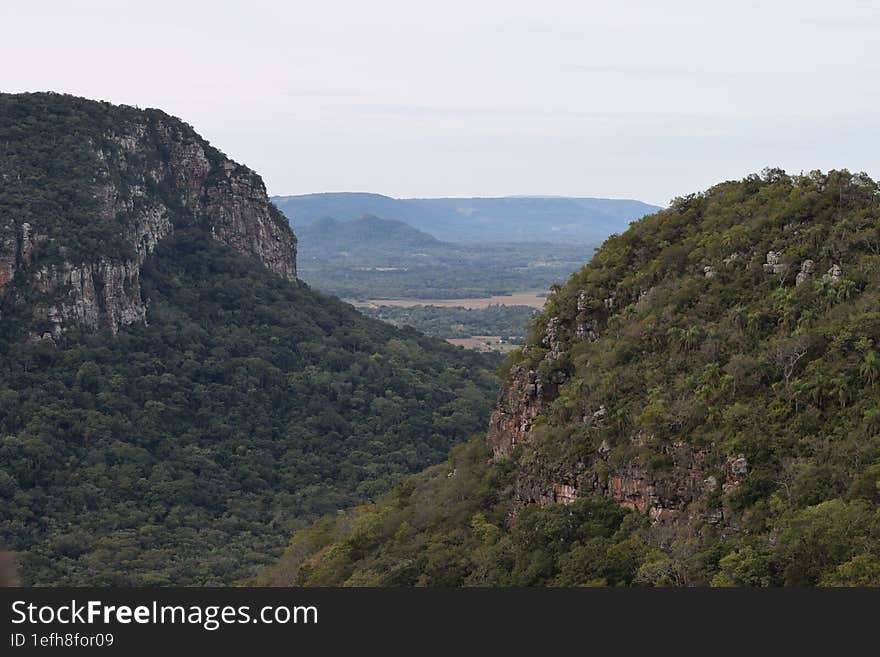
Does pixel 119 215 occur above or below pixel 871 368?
above

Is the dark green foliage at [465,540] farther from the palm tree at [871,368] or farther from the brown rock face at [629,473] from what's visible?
the palm tree at [871,368]

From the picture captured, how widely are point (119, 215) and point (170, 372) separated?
16.5m

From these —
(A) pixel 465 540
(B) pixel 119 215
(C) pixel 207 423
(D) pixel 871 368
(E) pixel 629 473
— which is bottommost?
(C) pixel 207 423

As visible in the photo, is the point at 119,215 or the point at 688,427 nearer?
the point at 688,427

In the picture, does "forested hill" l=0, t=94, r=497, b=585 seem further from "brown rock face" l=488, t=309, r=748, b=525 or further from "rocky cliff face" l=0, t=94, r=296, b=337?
"brown rock face" l=488, t=309, r=748, b=525

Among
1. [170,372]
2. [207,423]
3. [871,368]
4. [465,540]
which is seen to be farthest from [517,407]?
[170,372]

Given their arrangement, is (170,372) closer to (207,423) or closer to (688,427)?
(207,423)

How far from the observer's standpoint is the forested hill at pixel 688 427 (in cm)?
3188

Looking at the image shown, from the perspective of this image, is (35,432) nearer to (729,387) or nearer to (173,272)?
(173,272)

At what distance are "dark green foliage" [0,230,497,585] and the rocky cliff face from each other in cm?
280

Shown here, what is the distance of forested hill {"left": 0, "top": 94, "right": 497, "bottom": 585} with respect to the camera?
69.8m

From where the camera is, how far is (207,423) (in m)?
87.1

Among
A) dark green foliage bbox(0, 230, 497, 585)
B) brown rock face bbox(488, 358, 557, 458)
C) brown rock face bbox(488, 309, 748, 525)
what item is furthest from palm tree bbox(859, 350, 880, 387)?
dark green foliage bbox(0, 230, 497, 585)

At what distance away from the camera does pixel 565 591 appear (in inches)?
1024
